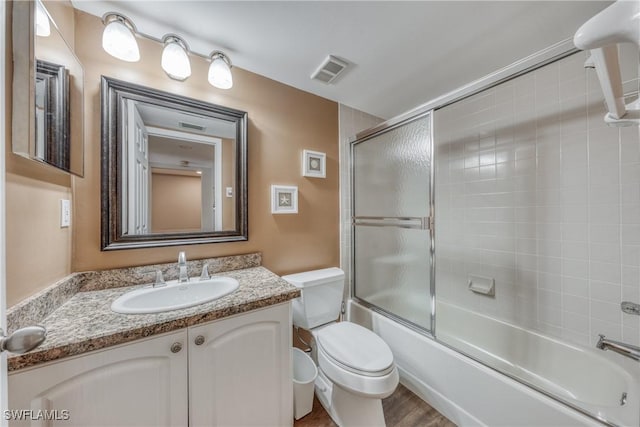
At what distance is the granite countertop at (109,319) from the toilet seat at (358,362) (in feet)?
1.56

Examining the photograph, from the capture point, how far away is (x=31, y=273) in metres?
0.76

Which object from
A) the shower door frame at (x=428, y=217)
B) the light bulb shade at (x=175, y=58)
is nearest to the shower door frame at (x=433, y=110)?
the shower door frame at (x=428, y=217)

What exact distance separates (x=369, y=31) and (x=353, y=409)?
1987mm

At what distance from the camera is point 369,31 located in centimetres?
119

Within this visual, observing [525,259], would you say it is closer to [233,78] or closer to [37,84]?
[233,78]

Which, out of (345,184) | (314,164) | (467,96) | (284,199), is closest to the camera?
(467,96)

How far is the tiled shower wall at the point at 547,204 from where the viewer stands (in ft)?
4.07

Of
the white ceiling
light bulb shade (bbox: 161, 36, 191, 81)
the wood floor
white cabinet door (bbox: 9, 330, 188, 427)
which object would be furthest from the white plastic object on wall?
the wood floor

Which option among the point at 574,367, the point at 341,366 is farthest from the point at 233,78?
the point at 574,367

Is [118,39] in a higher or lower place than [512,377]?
higher

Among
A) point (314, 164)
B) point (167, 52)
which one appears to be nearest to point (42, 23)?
point (167, 52)

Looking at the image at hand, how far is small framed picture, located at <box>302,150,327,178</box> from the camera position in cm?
173

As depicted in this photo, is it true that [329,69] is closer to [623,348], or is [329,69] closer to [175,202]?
[175,202]

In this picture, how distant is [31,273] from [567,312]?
2.62 metres
